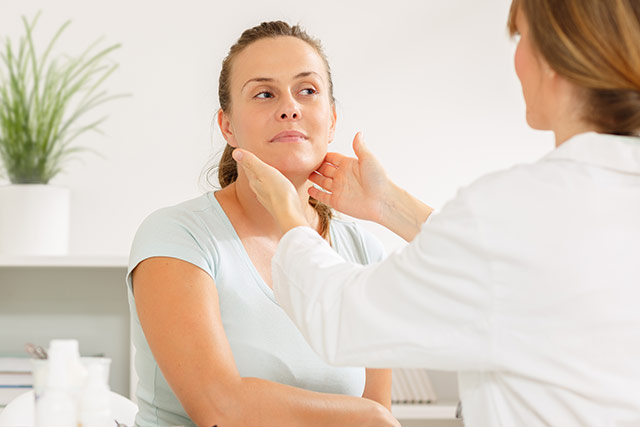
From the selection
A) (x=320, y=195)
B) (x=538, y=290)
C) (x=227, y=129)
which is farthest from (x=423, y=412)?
(x=538, y=290)

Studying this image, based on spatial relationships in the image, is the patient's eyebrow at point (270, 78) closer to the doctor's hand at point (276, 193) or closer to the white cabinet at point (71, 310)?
the doctor's hand at point (276, 193)

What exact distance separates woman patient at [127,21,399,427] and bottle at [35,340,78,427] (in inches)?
13.0

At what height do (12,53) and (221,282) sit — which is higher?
(12,53)

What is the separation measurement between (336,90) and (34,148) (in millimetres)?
996

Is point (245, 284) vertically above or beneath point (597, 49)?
beneath

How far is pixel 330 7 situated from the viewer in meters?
2.58

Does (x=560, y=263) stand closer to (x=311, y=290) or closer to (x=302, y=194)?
(x=311, y=290)

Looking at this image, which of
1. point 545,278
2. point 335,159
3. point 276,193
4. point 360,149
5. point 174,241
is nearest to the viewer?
point 545,278

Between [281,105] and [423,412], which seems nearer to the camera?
[281,105]

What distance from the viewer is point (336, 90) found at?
8.39 ft

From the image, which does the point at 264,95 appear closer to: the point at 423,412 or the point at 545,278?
the point at 545,278

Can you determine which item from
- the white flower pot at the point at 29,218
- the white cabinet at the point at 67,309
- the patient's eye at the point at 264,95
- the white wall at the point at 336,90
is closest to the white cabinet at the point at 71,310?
the white cabinet at the point at 67,309

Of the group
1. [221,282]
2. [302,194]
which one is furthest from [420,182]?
[221,282]

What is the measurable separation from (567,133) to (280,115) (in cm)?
71
